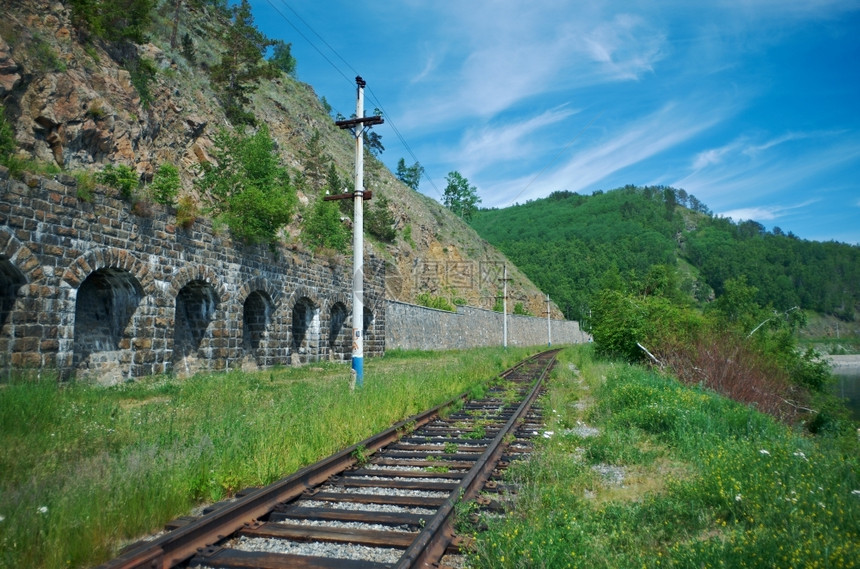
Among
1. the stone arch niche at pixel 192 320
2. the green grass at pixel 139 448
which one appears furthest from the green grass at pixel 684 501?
the stone arch niche at pixel 192 320

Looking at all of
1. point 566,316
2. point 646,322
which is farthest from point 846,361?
point 646,322

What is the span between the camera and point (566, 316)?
112625 millimetres

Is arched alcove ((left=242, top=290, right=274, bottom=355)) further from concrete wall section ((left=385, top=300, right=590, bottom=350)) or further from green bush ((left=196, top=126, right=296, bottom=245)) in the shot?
concrete wall section ((left=385, top=300, right=590, bottom=350))

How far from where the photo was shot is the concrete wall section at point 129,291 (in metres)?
10.5

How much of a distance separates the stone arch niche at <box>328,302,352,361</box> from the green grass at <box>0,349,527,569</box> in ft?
38.3

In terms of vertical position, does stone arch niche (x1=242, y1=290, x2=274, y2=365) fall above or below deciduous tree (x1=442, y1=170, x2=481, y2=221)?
below

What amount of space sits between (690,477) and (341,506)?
3.60m

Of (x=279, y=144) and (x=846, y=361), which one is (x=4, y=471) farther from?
(x=846, y=361)

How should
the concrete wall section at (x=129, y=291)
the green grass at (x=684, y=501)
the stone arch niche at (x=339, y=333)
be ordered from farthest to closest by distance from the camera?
the stone arch niche at (x=339, y=333) → the concrete wall section at (x=129, y=291) → the green grass at (x=684, y=501)

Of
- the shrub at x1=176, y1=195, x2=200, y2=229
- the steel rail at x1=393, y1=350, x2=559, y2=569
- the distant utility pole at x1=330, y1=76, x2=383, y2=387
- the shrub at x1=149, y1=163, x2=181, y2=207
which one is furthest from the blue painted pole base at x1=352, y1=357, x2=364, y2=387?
the shrub at x1=149, y1=163, x2=181, y2=207

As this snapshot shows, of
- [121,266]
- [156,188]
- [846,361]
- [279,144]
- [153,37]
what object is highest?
[153,37]

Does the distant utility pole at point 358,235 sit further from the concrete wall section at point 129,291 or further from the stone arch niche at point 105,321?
the stone arch niche at point 105,321

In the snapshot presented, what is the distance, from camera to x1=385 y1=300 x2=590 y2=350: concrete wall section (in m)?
31.6

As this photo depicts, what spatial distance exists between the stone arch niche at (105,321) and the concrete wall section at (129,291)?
0.02 m
